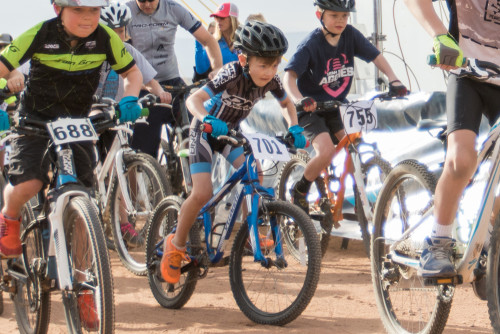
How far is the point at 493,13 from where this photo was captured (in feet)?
14.0

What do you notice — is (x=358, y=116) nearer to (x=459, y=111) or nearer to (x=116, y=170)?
(x=116, y=170)

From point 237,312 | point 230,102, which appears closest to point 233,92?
point 230,102

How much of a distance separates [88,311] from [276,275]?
1401mm

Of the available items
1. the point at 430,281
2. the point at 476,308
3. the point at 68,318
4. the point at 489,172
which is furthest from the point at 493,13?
the point at 68,318

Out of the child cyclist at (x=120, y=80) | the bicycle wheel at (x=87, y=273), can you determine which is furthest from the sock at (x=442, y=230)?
the child cyclist at (x=120, y=80)

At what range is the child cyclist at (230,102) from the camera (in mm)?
5461

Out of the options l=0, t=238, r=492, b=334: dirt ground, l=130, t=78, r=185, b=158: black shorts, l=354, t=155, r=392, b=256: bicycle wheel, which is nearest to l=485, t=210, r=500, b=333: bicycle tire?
l=0, t=238, r=492, b=334: dirt ground

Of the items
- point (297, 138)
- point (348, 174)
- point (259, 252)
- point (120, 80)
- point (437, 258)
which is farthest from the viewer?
point (120, 80)

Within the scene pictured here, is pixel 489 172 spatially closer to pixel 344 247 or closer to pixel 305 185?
pixel 305 185

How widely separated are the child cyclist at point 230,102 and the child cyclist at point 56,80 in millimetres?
696

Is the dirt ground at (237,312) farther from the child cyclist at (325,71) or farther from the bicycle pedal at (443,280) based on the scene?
the bicycle pedal at (443,280)

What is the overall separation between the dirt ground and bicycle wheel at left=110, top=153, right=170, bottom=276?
252 millimetres

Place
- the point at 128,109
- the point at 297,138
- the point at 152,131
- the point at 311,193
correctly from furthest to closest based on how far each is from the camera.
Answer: the point at 311,193
the point at 152,131
the point at 297,138
the point at 128,109

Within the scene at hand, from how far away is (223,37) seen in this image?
9117 mm
